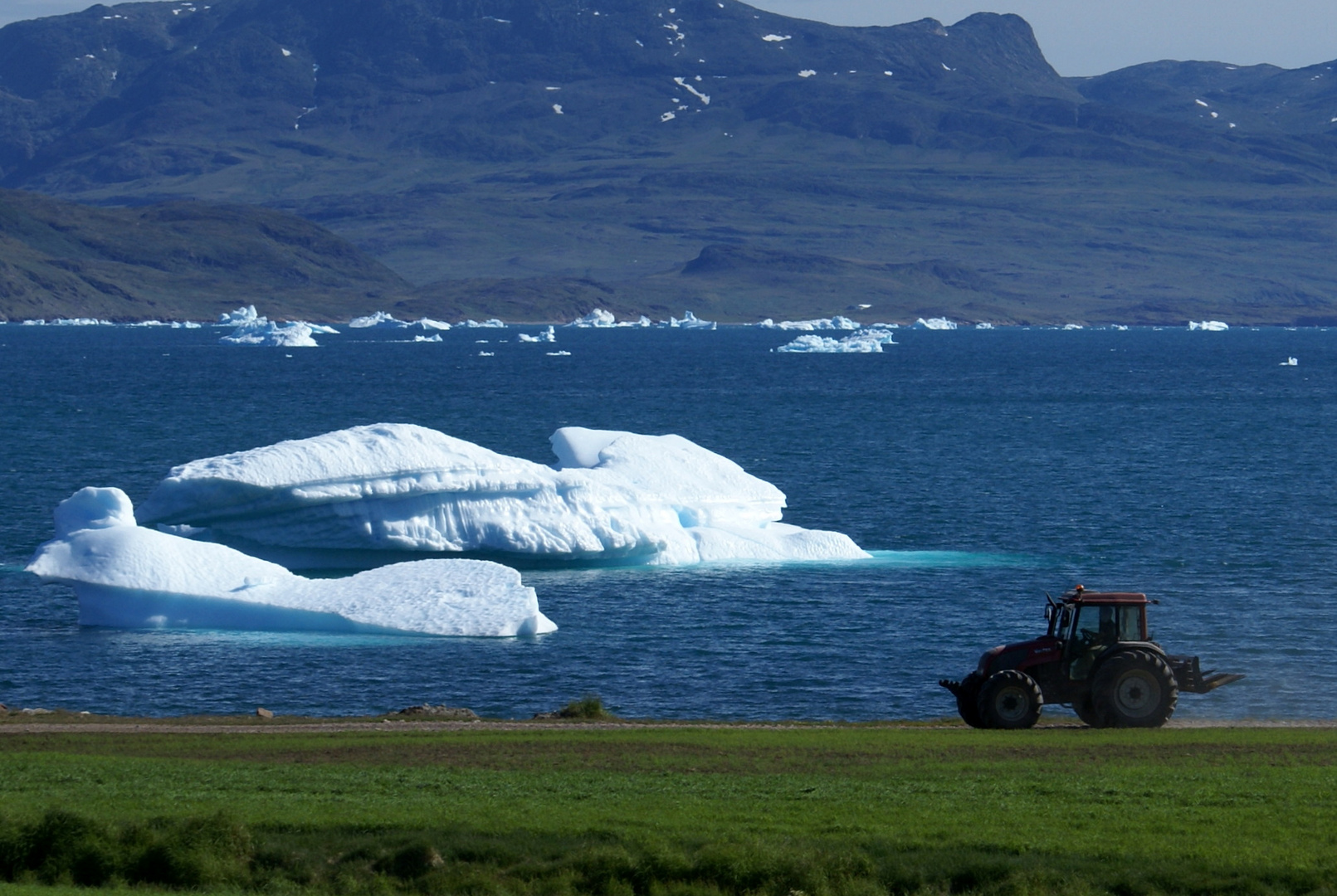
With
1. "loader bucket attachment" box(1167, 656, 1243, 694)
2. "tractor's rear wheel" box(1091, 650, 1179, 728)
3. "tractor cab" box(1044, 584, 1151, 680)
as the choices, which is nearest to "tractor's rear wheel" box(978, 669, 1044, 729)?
"tractor cab" box(1044, 584, 1151, 680)

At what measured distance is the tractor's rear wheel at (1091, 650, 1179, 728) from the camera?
22.1m

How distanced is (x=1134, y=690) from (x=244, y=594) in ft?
62.1

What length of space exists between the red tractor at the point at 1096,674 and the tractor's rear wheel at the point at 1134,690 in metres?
0.01

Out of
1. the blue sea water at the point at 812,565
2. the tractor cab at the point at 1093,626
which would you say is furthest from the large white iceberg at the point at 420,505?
the tractor cab at the point at 1093,626

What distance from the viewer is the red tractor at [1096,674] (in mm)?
22062

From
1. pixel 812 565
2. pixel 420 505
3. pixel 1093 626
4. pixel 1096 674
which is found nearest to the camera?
pixel 1096 674

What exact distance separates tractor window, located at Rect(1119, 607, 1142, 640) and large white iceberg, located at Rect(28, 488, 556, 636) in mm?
14514

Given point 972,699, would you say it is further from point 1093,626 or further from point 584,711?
point 584,711

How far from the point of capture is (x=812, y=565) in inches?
1693

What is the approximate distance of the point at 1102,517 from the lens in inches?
2093

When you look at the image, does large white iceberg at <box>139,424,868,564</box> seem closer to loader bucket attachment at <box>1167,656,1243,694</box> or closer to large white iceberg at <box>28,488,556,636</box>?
large white iceberg at <box>28,488,556,636</box>

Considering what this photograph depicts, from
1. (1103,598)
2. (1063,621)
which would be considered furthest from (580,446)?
(1103,598)

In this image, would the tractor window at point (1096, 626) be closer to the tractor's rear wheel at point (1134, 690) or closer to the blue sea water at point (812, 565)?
the tractor's rear wheel at point (1134, 690)

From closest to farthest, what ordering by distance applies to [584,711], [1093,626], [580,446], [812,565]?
[1093,626], [584,711], [812,565], [580,446]
